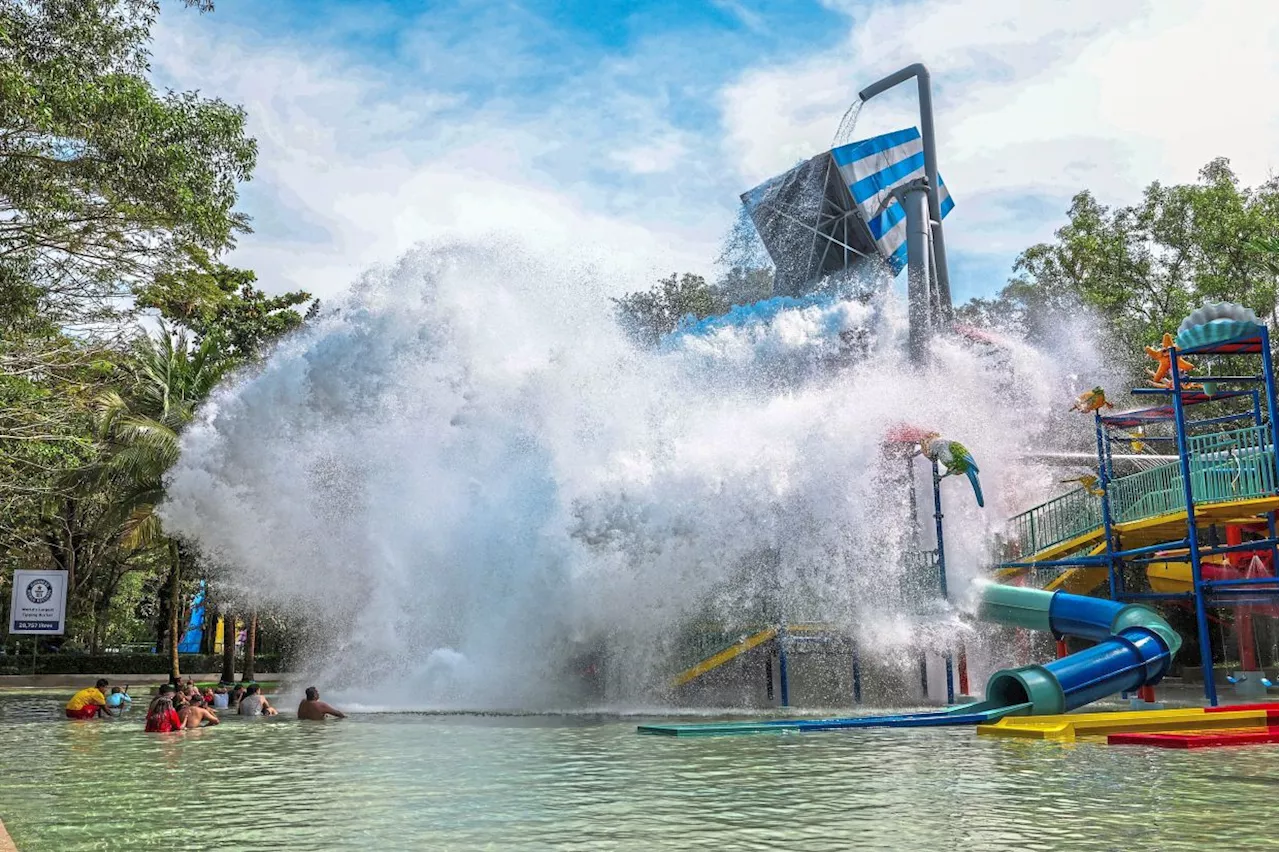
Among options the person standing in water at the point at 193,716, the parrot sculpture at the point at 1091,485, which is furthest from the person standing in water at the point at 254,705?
the parrot sculpture at the point at 1091,485

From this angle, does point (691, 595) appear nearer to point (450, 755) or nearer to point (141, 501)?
point (450, 755)

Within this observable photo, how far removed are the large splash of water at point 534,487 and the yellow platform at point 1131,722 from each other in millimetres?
5140

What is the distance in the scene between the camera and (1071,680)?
561 inches

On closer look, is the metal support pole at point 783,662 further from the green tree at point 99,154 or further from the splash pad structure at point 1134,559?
the green tree at point 99,154

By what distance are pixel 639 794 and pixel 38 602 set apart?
22850 mm

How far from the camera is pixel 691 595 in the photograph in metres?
18.5

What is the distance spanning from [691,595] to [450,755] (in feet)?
24.0

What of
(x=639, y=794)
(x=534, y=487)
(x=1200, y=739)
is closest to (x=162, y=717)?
(x=534, y=487)

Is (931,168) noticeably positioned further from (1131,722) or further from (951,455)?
(1131,722)

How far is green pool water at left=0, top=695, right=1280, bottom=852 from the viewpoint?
273 inches

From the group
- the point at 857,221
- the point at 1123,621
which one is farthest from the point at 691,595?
the point at 857,221

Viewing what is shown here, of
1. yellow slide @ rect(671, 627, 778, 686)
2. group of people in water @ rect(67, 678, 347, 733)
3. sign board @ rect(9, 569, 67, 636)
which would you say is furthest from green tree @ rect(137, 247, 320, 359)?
yellow slide @ rect(671, 627, 778, 686)

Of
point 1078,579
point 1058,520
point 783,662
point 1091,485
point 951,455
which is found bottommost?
point 783,662

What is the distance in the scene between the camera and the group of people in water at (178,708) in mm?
16344
